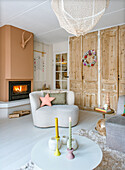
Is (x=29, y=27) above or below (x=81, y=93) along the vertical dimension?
above

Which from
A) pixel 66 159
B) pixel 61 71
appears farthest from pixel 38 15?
pixel 66 159

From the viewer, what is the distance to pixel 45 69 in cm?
591

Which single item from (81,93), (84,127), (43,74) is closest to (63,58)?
(43,74)

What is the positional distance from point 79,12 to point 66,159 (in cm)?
162

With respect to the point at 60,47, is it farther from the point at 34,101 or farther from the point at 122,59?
the point at 34,101

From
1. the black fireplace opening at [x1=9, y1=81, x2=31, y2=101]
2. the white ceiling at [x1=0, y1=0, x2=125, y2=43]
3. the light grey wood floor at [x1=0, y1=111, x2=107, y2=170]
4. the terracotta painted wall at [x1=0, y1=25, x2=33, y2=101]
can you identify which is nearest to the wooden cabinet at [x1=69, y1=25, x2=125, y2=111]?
the white ceiling at [x1=0, y1=0, x2=125, y2=43]

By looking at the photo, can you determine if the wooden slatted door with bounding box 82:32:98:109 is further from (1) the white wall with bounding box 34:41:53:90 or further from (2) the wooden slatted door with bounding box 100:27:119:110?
(1) the white wall with bounding box 34:41:53:90

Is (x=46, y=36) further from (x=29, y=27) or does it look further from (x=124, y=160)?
(x=124, y=160)

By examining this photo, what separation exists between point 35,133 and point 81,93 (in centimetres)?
247

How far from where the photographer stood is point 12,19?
3.54 metres

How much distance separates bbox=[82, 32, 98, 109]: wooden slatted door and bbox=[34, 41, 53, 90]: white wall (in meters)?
2.03

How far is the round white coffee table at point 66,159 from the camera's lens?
1.12 m

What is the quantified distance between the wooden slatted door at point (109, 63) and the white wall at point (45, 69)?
2663 millimetres

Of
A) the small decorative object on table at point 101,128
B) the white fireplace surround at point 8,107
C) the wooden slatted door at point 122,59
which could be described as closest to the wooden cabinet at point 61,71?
the white fireplace surround at point 8,107
